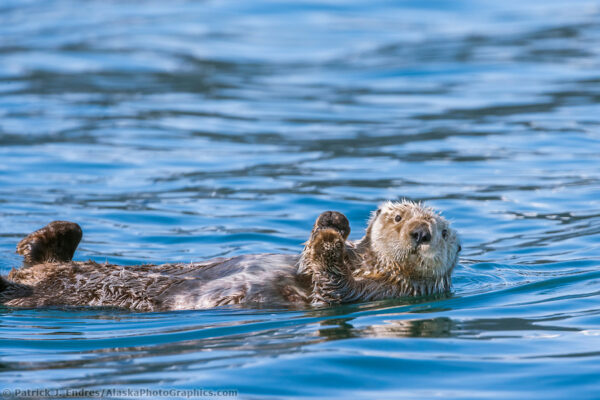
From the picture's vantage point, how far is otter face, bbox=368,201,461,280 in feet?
19.4

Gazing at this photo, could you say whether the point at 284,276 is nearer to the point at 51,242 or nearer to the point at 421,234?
the point at 421,234

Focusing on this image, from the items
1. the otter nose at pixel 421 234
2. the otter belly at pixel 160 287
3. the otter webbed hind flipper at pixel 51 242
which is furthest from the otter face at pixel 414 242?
the otter webbed hind flipper at pixel 51 242

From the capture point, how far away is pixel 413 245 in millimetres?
5934

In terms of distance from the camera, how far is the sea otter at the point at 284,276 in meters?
5.95

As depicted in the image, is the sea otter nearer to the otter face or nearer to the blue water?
the otter face

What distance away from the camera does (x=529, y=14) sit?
71.1 ft

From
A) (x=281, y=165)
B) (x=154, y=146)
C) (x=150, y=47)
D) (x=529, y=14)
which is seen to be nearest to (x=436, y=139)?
(x=281, y=165)

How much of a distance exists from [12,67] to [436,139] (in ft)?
29.4

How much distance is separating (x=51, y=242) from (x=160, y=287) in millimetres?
899

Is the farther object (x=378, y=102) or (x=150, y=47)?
(x=150, y=47)

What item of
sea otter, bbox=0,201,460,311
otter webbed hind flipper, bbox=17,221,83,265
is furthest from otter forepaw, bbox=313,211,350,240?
otter webbed hind flipper, bbox=17,221,83,265

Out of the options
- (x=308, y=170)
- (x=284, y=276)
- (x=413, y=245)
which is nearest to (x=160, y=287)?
(x=284, y=276)

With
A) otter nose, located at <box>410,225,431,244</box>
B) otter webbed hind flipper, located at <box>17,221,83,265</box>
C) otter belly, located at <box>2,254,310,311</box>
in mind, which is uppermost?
otter nose, located at <box>410,225,431,244</box>

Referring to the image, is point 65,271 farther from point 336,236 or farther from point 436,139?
point 436,139
